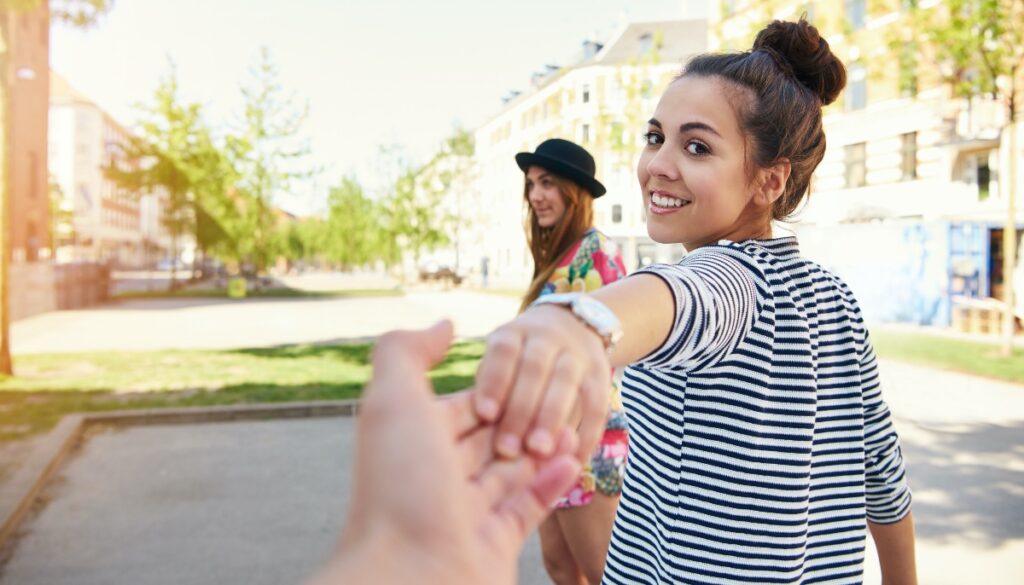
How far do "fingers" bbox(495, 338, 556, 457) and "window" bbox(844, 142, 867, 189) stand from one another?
28441mm

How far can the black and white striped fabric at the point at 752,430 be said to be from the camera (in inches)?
51.6

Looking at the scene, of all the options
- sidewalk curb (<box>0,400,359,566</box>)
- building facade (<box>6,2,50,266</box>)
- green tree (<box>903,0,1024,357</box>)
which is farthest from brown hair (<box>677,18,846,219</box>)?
building facade (<box>6,2,50,266</box>)

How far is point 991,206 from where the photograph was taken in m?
21.7

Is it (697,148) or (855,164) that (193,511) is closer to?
(697,148)

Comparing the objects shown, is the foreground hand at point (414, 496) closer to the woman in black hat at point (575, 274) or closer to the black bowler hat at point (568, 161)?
the woman in black hat at point (575, 274)

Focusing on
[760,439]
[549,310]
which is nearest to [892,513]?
[760,439]

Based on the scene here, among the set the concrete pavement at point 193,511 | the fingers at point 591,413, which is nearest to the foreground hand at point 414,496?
the fingers at point 591,413

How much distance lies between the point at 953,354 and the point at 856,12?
60.1 ft

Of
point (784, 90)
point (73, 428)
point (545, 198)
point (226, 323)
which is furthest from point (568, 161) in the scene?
point (226, 323)

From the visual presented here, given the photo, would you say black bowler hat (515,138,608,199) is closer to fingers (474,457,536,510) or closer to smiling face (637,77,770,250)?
smiling face (637,77,770,250)

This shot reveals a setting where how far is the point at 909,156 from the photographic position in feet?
81.1

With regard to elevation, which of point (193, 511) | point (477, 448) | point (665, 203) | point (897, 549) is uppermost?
point (665, 203)

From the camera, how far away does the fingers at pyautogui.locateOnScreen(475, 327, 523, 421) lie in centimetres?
74

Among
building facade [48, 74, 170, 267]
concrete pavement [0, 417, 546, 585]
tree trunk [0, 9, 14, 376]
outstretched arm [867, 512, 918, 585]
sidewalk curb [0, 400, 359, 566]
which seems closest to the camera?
outstretched arm [867, 512, 918, 585]
